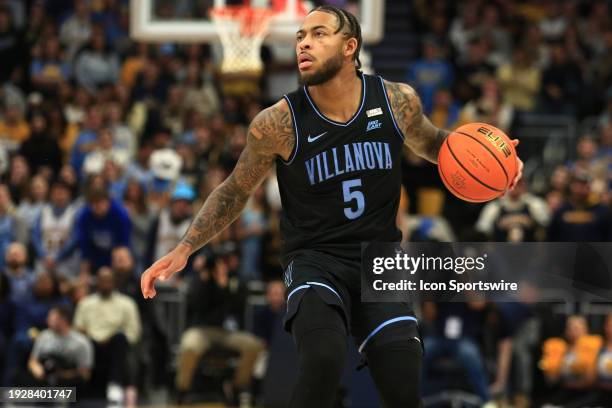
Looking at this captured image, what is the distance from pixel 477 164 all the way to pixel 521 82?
447 inches

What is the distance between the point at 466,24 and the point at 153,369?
8.48m

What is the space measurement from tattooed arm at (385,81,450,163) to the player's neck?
0.69 feet

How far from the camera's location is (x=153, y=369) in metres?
12.9

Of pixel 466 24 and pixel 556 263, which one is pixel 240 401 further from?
pixel 466 24

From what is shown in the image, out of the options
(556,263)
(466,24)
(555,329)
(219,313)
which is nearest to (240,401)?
(219,313)

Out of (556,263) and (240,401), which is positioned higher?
(556,263)

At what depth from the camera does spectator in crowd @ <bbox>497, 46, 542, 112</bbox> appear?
1733 cm

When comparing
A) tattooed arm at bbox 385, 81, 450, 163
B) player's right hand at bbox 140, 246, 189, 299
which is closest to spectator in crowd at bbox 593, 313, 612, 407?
tattooed arm at bbox 385, 81, 450, 163

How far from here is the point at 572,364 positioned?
11852 millimetres

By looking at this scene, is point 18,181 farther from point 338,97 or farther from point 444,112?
point 338,97

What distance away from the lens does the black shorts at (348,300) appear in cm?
569

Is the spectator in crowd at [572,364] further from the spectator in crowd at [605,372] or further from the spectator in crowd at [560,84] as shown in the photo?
the spectator in crowd at [560,84]

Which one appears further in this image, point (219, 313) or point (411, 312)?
point (219, 313)

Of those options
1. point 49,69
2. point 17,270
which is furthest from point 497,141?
point 49,69
